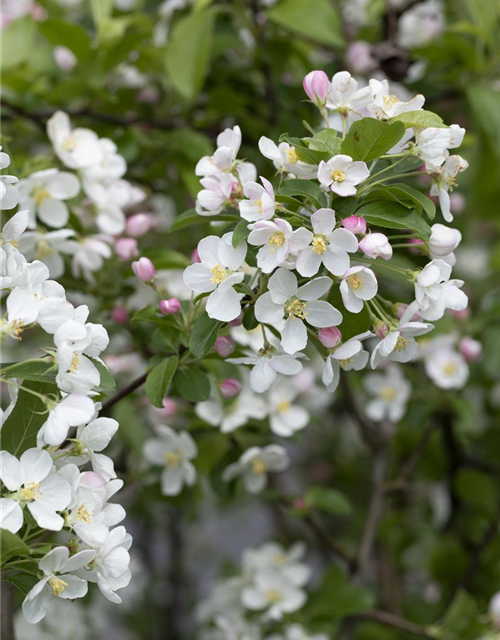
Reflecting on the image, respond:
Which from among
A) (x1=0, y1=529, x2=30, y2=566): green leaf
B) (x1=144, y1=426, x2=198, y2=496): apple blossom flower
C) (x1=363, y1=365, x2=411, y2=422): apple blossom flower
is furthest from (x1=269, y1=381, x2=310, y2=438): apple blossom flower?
(x1=0, y1=529, x2=30, y2=566): green leaf

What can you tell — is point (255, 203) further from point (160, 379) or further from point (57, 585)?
point (57, 585)

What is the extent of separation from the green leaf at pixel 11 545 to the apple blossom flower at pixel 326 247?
337mm

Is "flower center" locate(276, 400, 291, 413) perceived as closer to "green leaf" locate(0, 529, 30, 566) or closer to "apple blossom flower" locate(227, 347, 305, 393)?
"apple blossom flower" locate(227, 347, 305, 393)

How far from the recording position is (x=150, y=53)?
1.45 metres

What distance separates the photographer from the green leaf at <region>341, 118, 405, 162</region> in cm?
78

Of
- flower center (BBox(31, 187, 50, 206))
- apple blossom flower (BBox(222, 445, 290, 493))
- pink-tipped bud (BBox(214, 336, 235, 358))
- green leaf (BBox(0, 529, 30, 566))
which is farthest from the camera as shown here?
apple blossom flower (BBox(222, 445, 290, 493))

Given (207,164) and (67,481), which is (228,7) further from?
(67,481)

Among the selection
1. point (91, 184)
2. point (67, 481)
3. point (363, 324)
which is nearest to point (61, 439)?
point (67, 481)

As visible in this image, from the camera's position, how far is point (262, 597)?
1.50 metres

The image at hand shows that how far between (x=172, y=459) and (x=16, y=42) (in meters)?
0.73

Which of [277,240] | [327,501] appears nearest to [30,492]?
[277,240]

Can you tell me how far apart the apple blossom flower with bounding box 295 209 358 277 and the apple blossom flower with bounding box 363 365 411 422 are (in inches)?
33.3

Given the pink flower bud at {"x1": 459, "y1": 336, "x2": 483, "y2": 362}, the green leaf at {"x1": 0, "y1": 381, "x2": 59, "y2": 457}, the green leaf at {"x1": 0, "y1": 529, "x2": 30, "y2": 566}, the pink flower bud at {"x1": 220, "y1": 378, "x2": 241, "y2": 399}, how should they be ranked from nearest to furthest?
the green leaf at {"x1": 0, "y1": 529, "x2": 30, "y2": 566}
the green leaf at {"x1": 0, "y1": 381, "x2": 59, "y2": 457}
the pink flower bud at {"x1": 220, "y1": 378, "x2": 241, "y2": 399}
the pink flower bud at {"x1": 459, "y1": 336, "x2": 483, "y2": 362}

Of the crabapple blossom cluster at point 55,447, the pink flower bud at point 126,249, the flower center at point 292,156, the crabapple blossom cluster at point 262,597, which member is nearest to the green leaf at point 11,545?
the crabapple blossom cluster at point 55,447
